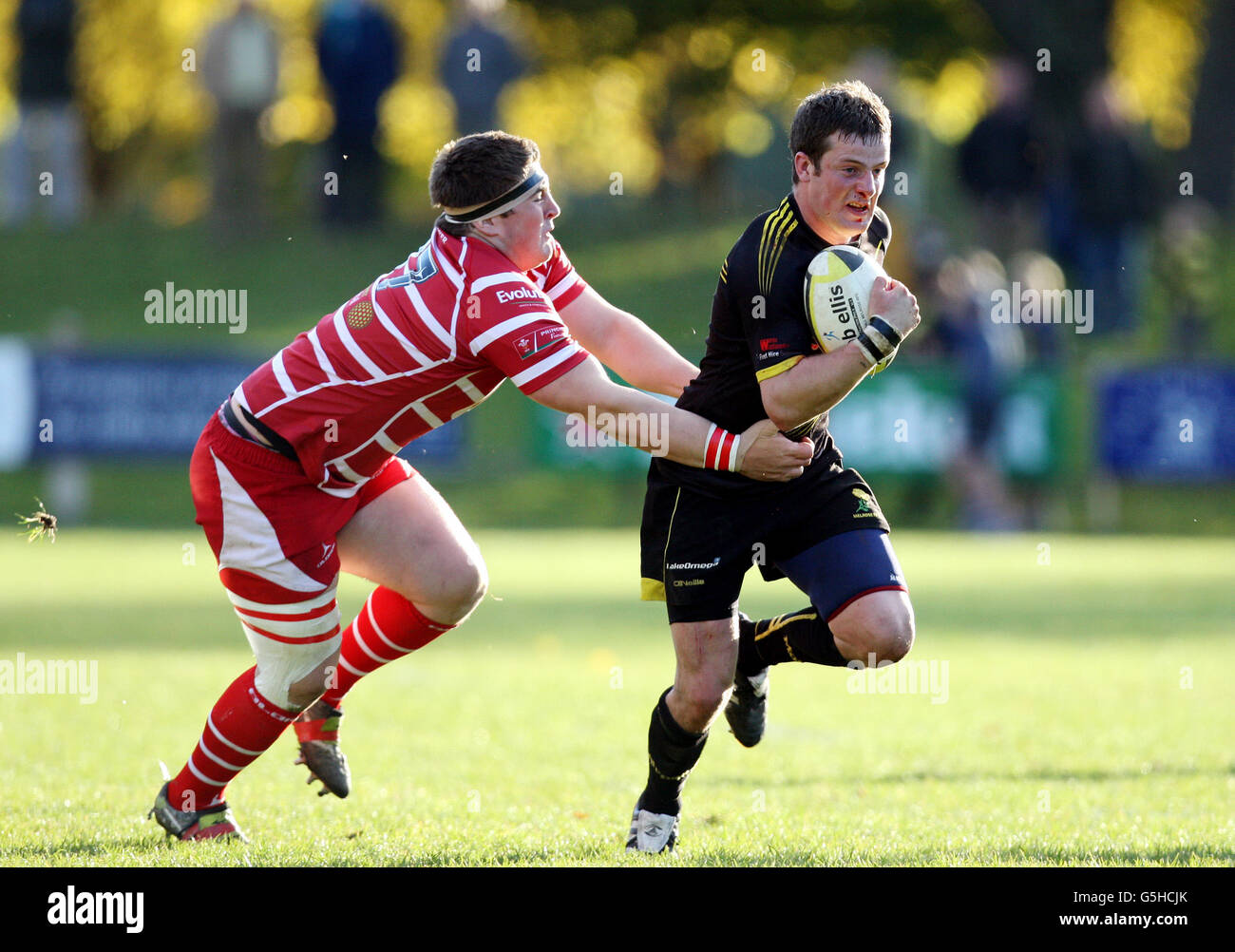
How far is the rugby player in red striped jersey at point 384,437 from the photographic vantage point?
5.47 m

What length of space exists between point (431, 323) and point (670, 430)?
82cm

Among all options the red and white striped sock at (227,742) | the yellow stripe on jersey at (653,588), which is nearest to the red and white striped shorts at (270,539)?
the red and white striped sock at (227,742)

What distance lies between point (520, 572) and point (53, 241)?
13631 millimetres

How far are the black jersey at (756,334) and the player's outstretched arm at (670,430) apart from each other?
0.42ft

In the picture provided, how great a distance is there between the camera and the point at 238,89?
Answer: 74.1 ft

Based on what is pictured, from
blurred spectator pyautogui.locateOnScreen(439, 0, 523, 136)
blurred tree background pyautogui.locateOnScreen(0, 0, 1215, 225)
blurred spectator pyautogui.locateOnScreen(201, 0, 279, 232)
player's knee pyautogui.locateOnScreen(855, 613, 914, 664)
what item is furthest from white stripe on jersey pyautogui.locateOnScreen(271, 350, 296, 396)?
blurred spectator pyautogui.locateOnScreen(201, 0, 279, 232)

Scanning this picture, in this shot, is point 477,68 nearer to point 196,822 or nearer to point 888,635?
point 196,822

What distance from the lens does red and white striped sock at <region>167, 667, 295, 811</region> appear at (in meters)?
5.87

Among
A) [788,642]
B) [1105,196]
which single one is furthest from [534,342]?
[1105,196]

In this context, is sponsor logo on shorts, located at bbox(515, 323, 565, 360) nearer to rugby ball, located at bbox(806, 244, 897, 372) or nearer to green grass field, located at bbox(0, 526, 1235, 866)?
rugby ball, located at bbox(806, 244, 897, 372)

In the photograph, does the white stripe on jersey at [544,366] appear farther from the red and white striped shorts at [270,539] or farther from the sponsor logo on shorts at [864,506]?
the sponsor logo on shorts at [864,506]

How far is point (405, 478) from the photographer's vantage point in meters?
6.24

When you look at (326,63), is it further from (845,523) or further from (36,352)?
(845,523)

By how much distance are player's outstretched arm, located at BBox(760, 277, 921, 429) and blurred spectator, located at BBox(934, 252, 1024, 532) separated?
41.6 ft
